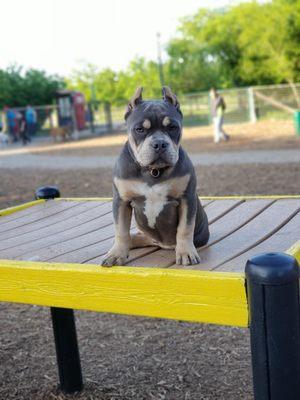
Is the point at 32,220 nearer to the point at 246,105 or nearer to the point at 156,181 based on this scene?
the point at 156,181

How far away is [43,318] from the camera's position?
4.23m

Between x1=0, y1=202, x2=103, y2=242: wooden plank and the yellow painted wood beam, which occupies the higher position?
the yellow painted wood beam

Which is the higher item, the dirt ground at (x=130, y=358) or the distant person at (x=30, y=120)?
the distant person at (x=30, y=120)

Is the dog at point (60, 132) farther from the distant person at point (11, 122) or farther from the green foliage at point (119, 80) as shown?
the green foliage at point (119, 80)

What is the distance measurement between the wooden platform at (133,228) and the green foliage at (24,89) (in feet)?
94.2

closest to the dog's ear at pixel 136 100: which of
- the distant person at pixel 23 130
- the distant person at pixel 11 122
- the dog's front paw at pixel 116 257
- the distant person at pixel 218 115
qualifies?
the dog's front paw at pixel 116 257

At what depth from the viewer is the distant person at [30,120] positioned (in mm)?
26828

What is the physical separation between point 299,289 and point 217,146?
13.9 m

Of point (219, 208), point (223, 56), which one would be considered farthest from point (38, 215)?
point (223, 56)

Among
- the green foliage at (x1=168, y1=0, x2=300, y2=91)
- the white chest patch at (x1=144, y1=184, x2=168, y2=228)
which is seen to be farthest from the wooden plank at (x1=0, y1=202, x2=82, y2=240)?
the green foliage at (x1=168, y1=0, x2=300, y2=91)

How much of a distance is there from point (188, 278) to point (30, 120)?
26.3m

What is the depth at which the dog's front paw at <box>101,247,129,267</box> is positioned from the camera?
2.12m

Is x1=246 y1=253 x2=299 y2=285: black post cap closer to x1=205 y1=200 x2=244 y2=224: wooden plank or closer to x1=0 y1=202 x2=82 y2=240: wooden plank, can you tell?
x1=205 y1=200 x2=244 y2=224: wooden plank

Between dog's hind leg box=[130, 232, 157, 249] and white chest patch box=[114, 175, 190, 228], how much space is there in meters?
0.29
